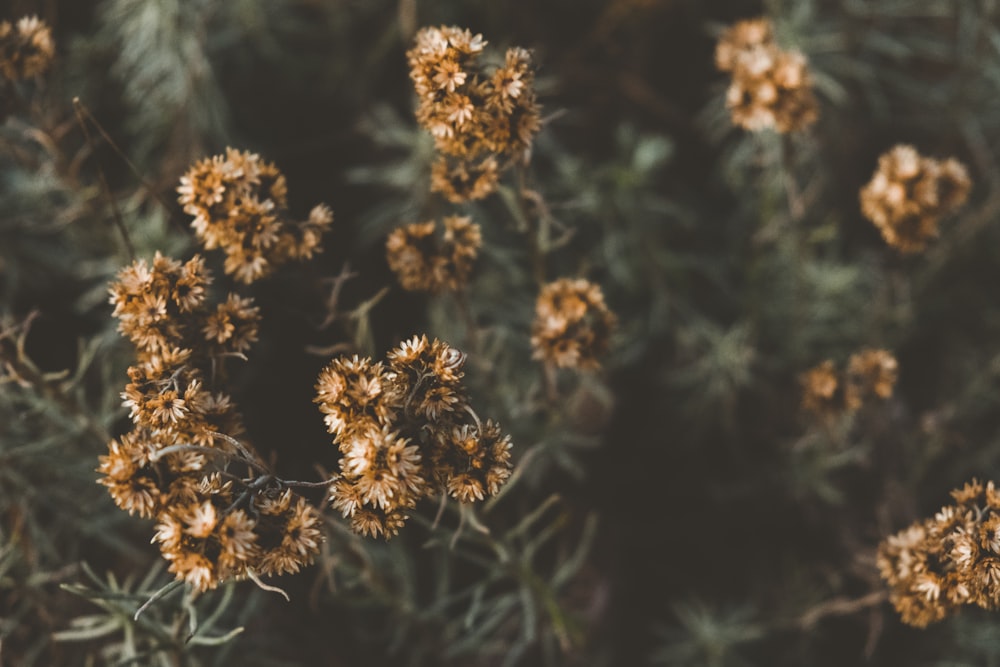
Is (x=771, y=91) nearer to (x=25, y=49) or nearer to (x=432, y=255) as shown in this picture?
(x=432, y=255)

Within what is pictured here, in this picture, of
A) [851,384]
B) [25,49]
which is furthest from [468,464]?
[25,49]

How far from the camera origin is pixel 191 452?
116 centimetres

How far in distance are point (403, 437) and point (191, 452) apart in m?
0.31

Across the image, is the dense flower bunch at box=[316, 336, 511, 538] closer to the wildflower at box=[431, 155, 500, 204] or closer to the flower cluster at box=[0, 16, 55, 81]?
the wildflower at box=[431, 155, 500, 204]

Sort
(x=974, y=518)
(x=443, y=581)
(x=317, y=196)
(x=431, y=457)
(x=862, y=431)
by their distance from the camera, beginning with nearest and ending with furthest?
(x=431, y=457) < (x=974, y=518) < (x=443, y=581) < (x=862, y=431) < (x=317, y=196)

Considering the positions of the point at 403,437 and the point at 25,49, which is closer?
the point at 403,437

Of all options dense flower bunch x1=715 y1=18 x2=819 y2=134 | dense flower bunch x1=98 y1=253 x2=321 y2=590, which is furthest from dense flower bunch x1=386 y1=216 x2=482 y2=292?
dense flower bunch x1=715 y1=18 x2=819 y2=134

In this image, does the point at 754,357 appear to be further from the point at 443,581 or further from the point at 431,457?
the point at 431,457

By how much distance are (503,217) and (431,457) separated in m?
1.39

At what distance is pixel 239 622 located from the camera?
1.73 m

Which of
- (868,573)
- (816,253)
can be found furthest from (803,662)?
(816,253)

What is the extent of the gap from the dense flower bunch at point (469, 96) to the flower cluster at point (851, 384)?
91 cm

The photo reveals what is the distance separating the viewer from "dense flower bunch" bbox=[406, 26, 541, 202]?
49.9 inches

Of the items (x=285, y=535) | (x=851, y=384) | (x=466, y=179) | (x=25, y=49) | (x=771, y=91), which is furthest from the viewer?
(x=851, y=384)
